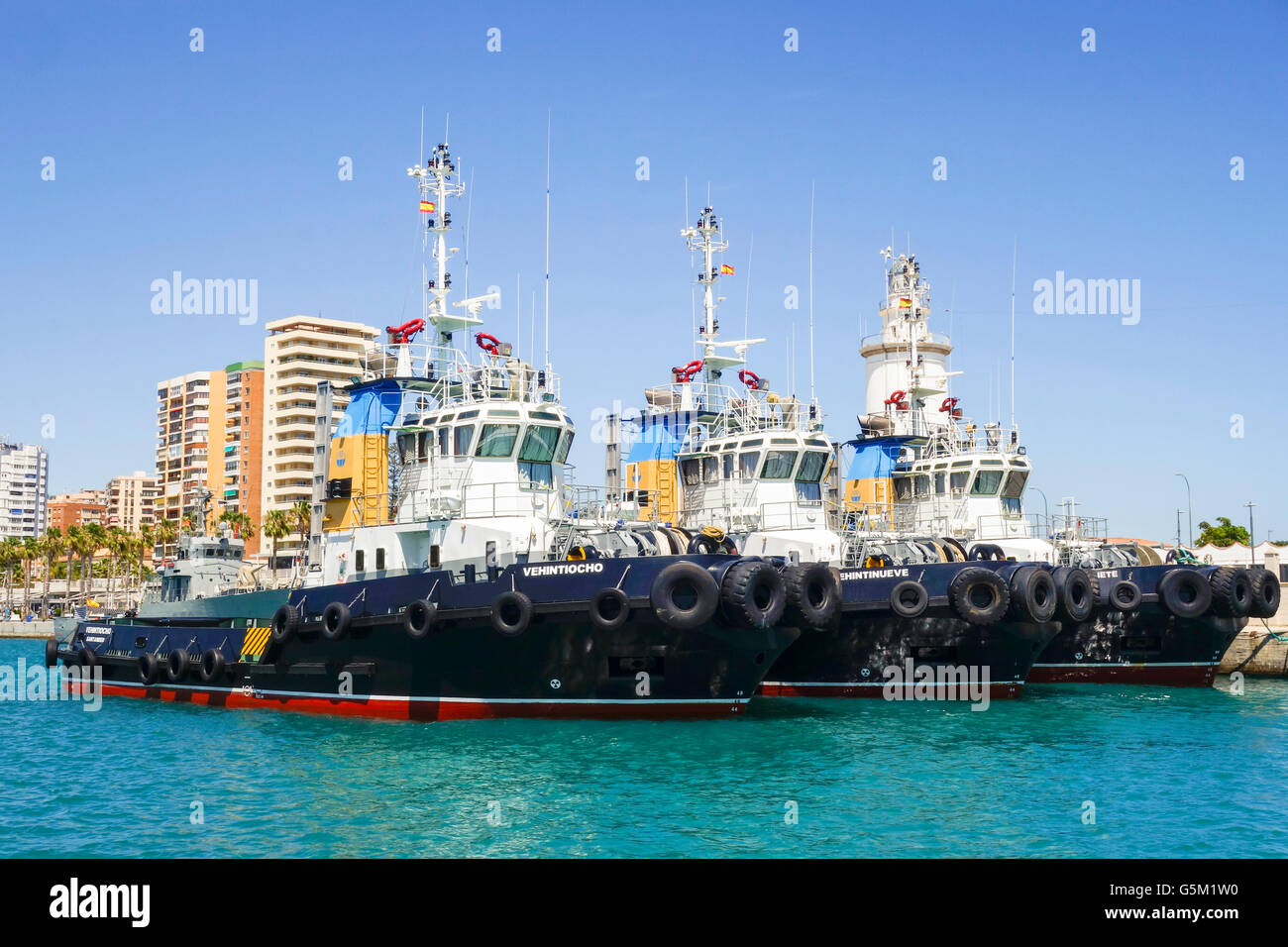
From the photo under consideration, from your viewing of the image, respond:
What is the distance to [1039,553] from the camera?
32.0 m

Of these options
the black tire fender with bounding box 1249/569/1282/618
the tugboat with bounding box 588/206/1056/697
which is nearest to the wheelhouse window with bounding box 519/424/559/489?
the tugboat with bounding box 588/206/1056/697

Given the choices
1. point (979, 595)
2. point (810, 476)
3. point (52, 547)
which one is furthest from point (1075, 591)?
point (52, 547)

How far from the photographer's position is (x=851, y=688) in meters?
25.0

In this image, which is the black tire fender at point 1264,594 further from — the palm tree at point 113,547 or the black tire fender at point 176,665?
the palm tree at point 113,547

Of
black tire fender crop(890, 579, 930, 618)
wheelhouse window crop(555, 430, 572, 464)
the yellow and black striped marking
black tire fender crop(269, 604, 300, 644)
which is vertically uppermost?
wheelhouse window crop(555, 430, 572, 464)

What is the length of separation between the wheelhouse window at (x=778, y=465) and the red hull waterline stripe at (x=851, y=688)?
5519mm

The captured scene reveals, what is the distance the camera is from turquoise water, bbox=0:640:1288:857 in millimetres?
12352

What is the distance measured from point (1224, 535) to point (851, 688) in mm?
47135

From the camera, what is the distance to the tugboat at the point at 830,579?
2295cm

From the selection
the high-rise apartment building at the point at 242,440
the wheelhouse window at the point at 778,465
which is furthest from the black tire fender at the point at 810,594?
the high-rise apartment building at the point at 242,440

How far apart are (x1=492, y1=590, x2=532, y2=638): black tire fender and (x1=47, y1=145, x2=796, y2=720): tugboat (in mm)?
29

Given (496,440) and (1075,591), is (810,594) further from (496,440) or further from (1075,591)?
(1075,591)

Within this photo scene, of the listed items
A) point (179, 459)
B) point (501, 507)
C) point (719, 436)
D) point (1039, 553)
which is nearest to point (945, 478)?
point (1039, 553)

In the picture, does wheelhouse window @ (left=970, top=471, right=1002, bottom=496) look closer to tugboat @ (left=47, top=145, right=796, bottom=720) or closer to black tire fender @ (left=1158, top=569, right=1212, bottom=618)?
black tire fender @ (left=1158, top=569, right=1212, bottom=618)
